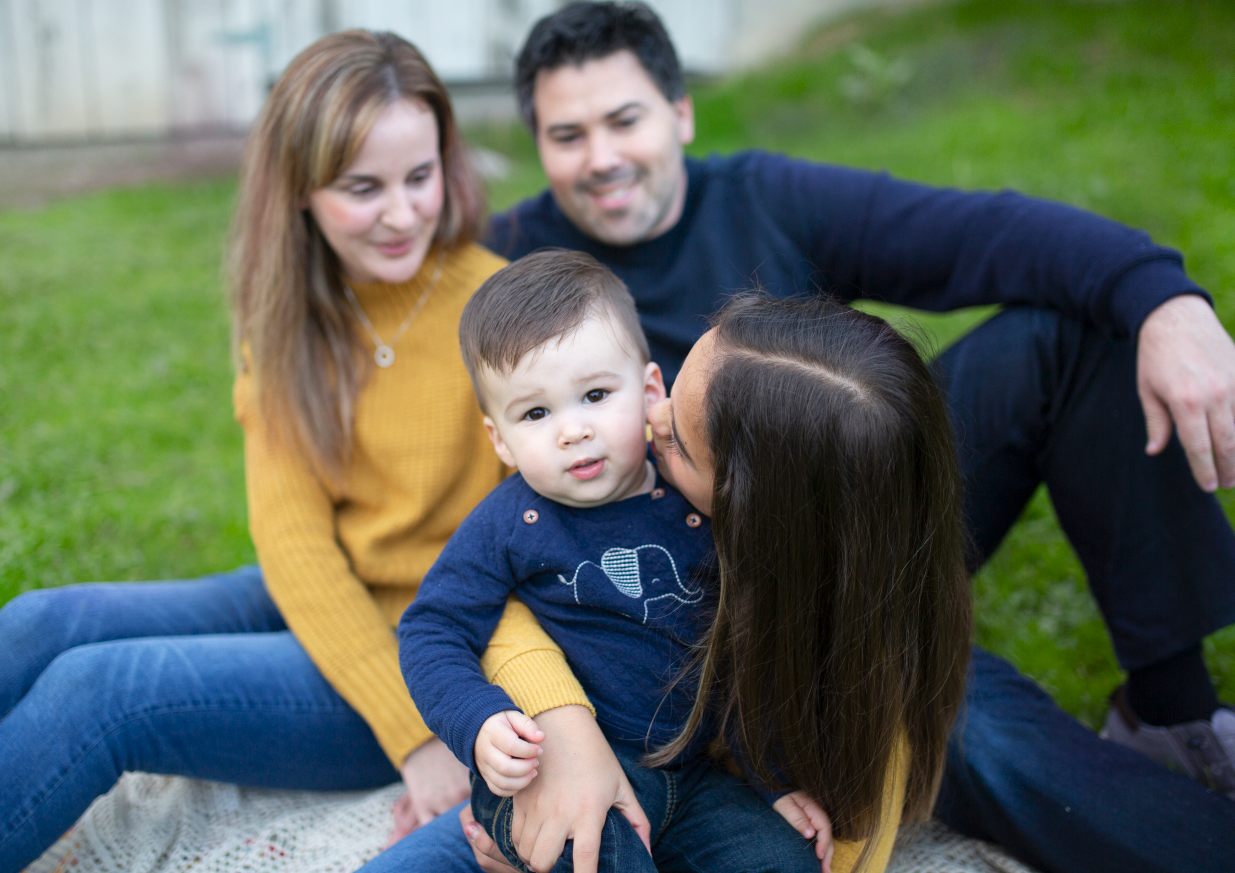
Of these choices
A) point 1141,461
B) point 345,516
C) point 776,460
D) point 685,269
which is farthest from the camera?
point 685,269

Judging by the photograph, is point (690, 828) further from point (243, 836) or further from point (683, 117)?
point (683, 117)

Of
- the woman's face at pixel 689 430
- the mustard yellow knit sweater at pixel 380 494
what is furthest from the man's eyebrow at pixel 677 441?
the mustard yellow knit sweater at pixel 380 494

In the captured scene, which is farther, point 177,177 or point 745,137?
point 745,137

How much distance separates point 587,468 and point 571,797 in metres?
0.51

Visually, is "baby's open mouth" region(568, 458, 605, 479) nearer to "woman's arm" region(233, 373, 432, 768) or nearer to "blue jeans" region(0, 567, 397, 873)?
"woman's arm" region(233, 373, 432, 768)

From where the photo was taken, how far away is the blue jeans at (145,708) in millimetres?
1680

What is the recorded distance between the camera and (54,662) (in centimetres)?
181

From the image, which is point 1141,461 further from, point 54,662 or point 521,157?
point 521,157

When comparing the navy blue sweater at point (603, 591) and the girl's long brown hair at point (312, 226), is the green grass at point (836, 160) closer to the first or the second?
the navy blue sweater at point (603, 591)

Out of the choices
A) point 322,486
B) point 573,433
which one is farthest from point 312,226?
point 573,433

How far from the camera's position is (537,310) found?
5.03 feet

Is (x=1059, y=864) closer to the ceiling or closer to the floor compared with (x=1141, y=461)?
closer to the floor

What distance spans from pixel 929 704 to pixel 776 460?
55 centimetres

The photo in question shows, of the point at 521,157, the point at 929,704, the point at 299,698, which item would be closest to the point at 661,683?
the point at 929,704
